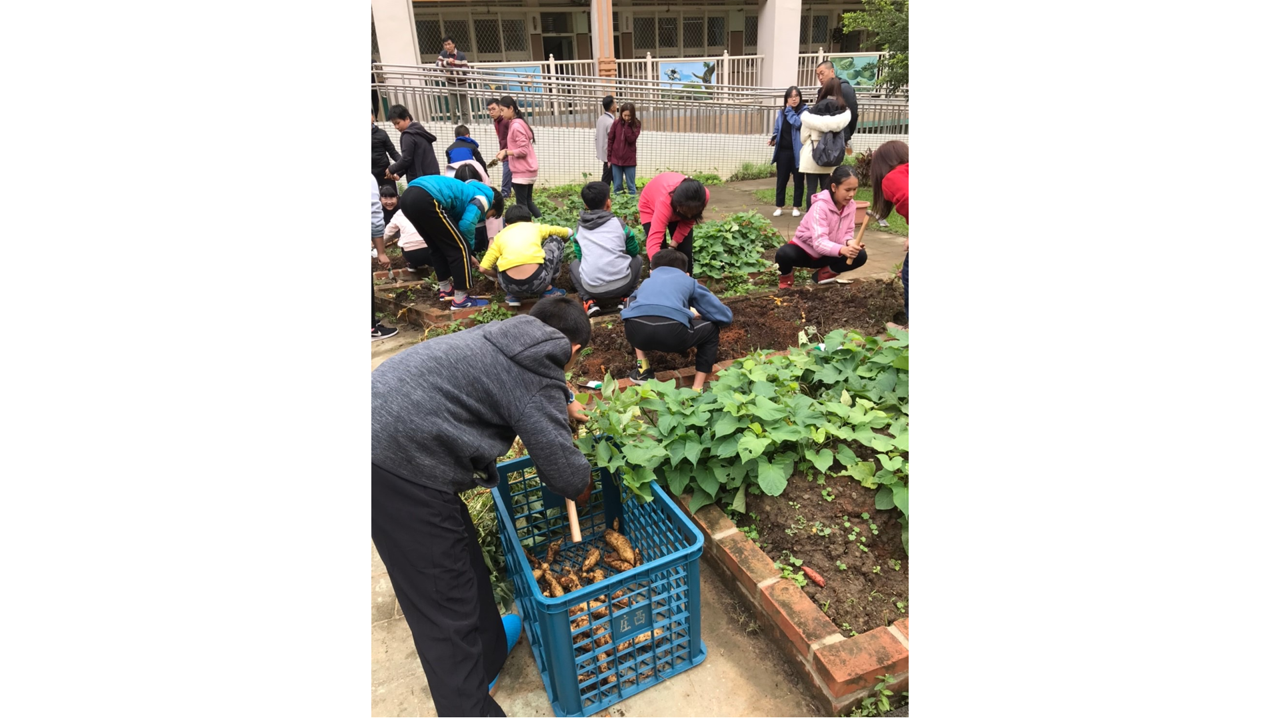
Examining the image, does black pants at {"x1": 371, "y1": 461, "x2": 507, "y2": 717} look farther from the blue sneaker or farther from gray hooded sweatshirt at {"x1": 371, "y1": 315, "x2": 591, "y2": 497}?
the blue sneaker

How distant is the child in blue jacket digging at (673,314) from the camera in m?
3.97

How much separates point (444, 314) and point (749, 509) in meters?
3.75

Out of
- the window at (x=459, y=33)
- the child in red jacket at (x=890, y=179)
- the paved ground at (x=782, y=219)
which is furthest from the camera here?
the window at (x=459, y=33)

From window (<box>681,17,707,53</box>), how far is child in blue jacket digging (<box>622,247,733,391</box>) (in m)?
20.1

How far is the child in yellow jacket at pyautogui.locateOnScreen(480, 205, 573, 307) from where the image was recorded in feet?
17.4

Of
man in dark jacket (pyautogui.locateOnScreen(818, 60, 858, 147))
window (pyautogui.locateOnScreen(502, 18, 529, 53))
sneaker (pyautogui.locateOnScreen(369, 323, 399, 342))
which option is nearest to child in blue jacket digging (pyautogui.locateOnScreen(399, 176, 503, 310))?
sneaker (pyautogui.locateOnScreen(369, 323, 399, 342))

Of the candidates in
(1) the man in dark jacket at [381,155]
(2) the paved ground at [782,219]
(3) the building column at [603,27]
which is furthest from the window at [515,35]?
(1) the man in dark jacket at [381,155]

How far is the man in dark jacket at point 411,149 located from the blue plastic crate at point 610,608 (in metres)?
5.79

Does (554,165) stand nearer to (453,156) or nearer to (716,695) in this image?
(453,156)

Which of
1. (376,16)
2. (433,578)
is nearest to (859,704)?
(433,578)

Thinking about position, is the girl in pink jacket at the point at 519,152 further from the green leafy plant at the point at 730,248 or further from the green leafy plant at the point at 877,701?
the green leafy plant at the point at 877,701

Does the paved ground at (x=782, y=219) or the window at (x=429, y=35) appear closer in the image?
the paved ground at (x=782, y=219)

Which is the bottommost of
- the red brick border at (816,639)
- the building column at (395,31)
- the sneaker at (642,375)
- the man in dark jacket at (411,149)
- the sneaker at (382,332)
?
the red brick border at (816,639)

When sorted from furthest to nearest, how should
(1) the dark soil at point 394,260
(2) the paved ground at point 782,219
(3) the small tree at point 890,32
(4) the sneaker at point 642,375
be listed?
(3) the small tree at point 890,32
(1) the dark soil at point 394,260
(2) the paved ground at point 782,219
(4) the sneaker at point 642,375
